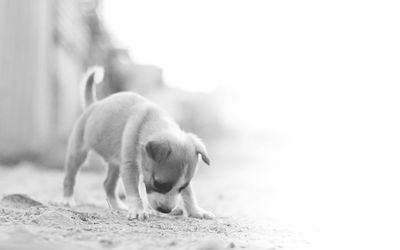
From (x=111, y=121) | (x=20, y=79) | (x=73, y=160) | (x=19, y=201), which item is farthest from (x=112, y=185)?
(x=20, y=79)

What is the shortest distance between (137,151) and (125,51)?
850 inches

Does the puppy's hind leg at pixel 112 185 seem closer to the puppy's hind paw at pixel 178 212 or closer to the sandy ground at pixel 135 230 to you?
the sandy ground at pixel 135 230

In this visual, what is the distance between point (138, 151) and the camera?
4.55 m

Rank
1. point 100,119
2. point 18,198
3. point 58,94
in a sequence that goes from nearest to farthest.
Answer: point 18,198 → point 100,119 → point 58,94

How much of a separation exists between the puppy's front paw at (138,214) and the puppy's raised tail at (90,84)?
1.69 metres

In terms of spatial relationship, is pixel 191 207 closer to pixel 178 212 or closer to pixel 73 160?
pixel 178 212

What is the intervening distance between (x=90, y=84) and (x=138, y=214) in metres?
1.86

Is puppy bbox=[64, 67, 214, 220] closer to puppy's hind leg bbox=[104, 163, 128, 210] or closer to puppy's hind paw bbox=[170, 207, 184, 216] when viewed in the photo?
puppy's hind leg bbox=[104, 163, 128, 210]

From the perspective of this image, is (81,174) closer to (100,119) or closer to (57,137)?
(57,137)

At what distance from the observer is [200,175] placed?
10945 millimetres

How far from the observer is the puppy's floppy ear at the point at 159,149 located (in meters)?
4.18

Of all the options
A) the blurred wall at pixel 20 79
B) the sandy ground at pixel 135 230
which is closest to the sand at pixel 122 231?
the sandy ground at pixel 135 230

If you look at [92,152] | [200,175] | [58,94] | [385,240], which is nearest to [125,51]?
[58,94]

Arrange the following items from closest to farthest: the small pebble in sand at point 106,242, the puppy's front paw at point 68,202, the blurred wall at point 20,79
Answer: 1. the small pebble in sand at point 106,242
2. the puppy's front paw at point 68,202
3. the blurred wall at point 20,79
